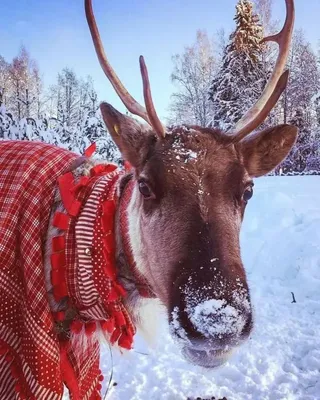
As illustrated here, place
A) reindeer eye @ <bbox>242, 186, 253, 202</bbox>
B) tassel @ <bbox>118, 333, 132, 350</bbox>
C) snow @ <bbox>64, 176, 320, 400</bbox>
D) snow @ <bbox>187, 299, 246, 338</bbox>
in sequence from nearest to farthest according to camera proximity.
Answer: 1. snow @ <bbox>187, 299, 246, 338</bbox>
2. reindeer eye @ <bbox>242, 186, 253, 202</bbox>
3. tassel @ <bbox>118, 333, 132, 350</bbox>
4. snow @ <bbox>64, 176, 320, 400</bbox>

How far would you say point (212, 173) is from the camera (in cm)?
214

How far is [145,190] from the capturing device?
2.23 m

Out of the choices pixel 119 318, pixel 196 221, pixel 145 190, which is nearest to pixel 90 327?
pixel 119 318

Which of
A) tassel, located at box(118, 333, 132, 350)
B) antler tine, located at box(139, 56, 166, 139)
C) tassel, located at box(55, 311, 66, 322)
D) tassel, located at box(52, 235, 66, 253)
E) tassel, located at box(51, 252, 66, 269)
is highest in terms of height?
antler tine, located at box(139, 56, 166, 139)

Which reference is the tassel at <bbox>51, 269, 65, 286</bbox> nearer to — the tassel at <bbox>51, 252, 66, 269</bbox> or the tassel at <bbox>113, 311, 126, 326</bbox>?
the tassel at <bbox>51, 252, 66, 269</bbox>

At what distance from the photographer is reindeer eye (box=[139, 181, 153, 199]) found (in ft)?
7.27

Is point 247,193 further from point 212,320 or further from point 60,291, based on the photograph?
point 60,291

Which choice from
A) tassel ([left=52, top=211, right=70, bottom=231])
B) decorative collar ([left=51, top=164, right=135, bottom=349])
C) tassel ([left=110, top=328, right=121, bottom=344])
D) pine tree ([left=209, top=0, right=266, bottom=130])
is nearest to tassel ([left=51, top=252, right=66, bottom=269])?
decorative collar ([left=51, top=164, right=135, bottom=349])

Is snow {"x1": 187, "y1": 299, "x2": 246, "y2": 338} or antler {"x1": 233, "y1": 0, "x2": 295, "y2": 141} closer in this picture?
snow {"x1": 187, "y1": 299, "x2": 246, "y2": 338}

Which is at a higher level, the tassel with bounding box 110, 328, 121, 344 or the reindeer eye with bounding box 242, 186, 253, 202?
the reindeer eye with bounding box 242, 186, 253, 202

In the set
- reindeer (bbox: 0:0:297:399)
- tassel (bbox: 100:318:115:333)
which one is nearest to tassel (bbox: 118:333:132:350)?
reindeer (bbox: 0:0:297:399)

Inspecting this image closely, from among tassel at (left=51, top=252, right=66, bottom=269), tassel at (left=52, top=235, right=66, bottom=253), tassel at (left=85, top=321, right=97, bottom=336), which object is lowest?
tassel at (left=85, top=321, right=97, bottom=336)

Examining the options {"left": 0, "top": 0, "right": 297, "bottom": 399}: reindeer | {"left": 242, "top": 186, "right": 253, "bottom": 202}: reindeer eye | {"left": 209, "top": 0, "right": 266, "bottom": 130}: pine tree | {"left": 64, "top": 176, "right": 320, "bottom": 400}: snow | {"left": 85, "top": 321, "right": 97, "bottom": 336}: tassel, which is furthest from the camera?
{"left": 209, "top": 0, "right": 266, "bottom": 130}: pine tree

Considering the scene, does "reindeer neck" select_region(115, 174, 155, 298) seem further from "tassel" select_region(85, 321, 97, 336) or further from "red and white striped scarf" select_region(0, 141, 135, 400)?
"tassel" select_region(85, 321, 97, 336)
